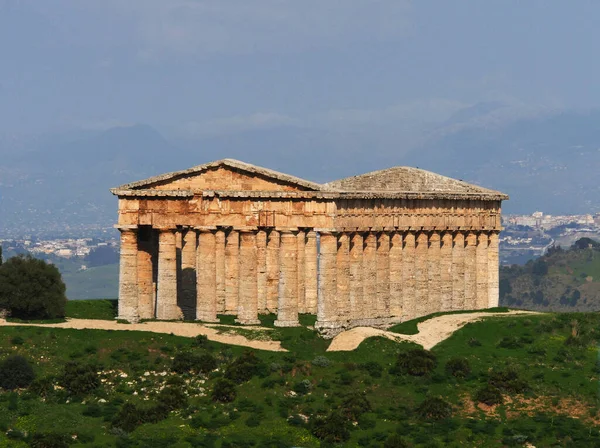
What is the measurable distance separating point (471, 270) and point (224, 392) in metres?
47.4

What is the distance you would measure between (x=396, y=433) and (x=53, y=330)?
27969 mm

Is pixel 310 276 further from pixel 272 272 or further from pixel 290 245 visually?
pixel 290 245

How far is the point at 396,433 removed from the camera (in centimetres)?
8512

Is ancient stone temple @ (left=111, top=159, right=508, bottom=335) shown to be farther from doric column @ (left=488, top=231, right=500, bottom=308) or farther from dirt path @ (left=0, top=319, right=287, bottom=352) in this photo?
dirt path @ (left=0, top=319, right=287, bottom=352)

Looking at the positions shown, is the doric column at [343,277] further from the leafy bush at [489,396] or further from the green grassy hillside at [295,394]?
the leafy bush at [489,396]

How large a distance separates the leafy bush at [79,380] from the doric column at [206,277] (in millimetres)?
20946

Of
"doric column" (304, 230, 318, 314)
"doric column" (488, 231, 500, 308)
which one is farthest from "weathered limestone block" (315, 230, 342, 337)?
"doric column" (488, 231, 500, 308)

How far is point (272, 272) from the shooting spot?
4914 inches

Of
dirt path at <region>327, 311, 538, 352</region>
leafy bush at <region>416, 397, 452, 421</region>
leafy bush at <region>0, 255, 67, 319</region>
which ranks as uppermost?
leafy bush at <region>0, 255, 67, 319</region>

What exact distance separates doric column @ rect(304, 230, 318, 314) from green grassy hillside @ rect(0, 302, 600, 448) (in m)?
17.7

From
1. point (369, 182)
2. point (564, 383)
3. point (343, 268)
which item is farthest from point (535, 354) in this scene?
point (369, 182)

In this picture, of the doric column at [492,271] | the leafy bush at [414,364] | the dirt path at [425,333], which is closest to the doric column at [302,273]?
the dirt path at [425,333]

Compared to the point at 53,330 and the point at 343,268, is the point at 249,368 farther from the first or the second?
the point at 343,268

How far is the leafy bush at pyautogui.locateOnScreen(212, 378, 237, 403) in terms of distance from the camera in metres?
90.1
